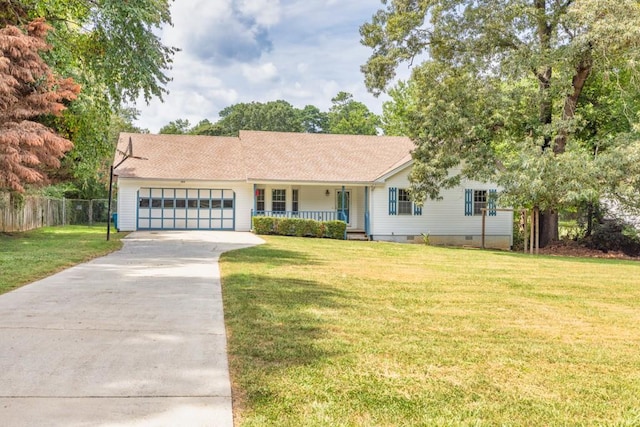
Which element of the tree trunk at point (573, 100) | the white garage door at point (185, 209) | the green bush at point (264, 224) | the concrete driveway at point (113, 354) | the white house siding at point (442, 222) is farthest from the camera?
the white garage door at point (185, 209)

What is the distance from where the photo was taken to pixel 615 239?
19.6 metres

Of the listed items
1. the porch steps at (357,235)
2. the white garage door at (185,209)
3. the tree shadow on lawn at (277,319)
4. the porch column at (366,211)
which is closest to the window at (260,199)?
the white garage door at (185,209)

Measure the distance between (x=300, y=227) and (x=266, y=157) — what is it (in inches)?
204

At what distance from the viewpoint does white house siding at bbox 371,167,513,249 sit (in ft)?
71.3

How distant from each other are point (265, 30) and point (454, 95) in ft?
32.2

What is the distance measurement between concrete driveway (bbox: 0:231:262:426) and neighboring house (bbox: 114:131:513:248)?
14612 millimetres

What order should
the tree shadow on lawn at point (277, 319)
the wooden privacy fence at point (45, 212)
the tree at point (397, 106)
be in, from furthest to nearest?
the tree at point (397, 106) → the wooden privacy fence at point (45, 212) → the tree shadow on lawn at point (277, 319)

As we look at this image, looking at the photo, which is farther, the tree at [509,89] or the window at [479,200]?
the window at [479,200]

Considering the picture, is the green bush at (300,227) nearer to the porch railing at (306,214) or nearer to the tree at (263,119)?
the porch railing at (306,214)

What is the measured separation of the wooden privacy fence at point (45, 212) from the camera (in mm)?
19859

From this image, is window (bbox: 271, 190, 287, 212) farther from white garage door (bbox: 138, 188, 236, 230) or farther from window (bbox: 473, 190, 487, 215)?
window (bbox: 473, 190, 487, 215)

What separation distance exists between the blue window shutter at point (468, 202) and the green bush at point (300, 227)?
593 centimetres

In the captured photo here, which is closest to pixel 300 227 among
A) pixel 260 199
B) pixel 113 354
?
pixel 260 199

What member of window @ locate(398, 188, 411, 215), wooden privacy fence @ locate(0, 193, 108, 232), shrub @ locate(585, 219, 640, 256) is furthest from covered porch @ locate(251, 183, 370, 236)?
wooden privacy fence @ locate(0, 193, 108, 232)
